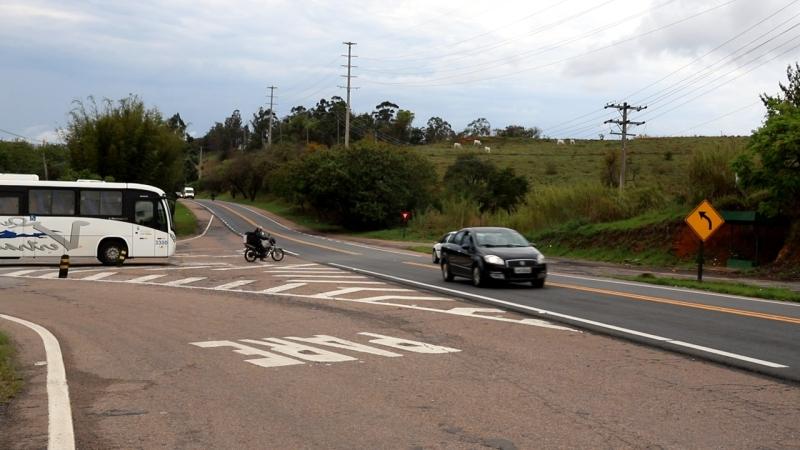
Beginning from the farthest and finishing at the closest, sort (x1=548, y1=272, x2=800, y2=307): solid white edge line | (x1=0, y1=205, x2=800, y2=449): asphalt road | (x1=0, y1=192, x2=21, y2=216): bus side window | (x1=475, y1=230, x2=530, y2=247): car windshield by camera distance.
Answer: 1. (x1=0, y1=192, x2=21, y2=216): bus side window
2. (x1=475, y1=230, x2=530, y2=247): car windshield
3. (x1=548, y1=272, x2=800, y2=307): solid white edge line
4. (x1=0, y1=205, x2=800, y2=449): asphalt road

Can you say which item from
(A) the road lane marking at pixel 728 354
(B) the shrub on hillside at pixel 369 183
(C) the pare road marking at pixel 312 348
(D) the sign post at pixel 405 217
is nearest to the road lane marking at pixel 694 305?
(A) the road lane marking at pixel 728 354

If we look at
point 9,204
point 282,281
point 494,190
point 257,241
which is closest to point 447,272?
point 282,281

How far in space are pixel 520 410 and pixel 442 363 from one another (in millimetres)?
2589

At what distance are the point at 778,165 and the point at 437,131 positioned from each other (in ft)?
453

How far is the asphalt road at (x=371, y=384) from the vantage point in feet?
21.5

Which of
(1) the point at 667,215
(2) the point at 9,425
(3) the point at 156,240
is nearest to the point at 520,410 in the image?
(2) the point at 9,425

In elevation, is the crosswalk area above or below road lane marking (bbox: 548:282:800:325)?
below

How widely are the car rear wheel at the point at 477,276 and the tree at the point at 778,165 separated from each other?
12.7 meters

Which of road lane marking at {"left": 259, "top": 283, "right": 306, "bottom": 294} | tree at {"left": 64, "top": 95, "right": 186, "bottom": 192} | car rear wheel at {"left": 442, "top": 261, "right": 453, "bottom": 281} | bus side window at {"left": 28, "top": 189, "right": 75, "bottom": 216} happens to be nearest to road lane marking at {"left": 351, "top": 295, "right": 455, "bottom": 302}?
road lane marking at {"left": 259, "top": 283, "right": 306, "bottom": 294}

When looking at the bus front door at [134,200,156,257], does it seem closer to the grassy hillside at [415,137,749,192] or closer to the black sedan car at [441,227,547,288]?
the black sedan car at [441,227,547,288]

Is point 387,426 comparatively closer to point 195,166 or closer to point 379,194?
point 379,194

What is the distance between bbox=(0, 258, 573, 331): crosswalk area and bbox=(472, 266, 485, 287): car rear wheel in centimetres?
150

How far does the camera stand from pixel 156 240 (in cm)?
3072

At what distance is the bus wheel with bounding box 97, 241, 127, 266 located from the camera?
3009 centimetres
